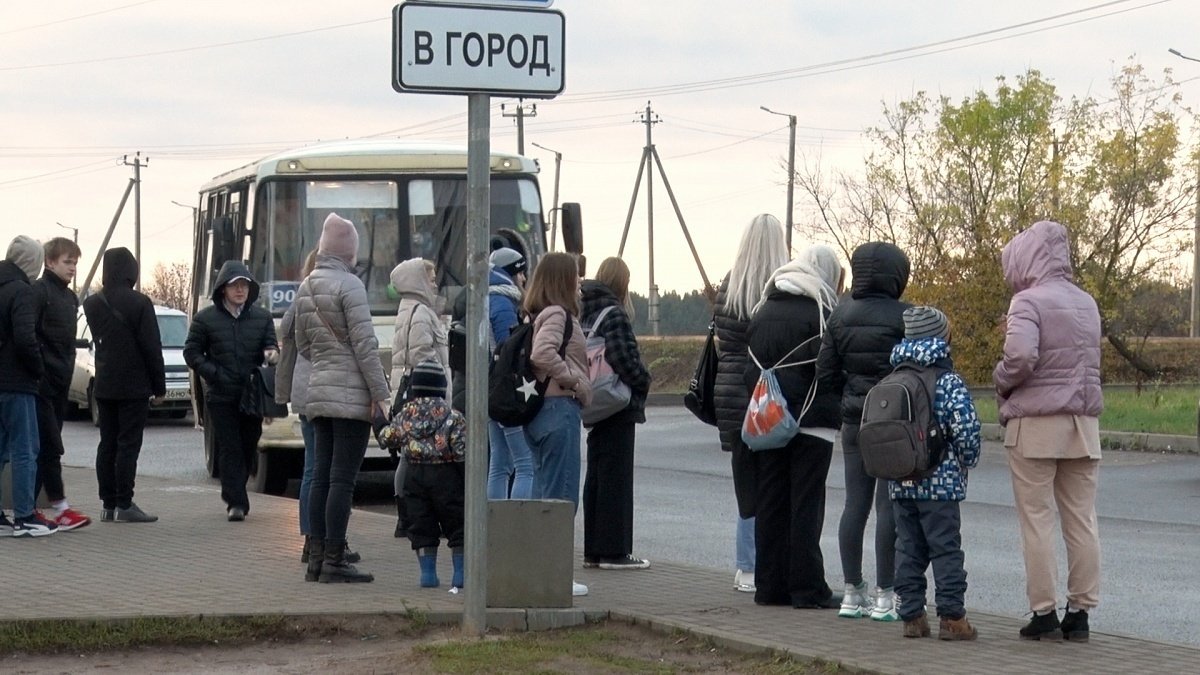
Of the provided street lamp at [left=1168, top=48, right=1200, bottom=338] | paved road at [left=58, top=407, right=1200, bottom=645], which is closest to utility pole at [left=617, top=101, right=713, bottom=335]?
street lamp at [left=1168, top=48, right=1200, bottom=338]

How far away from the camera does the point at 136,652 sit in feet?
24.4

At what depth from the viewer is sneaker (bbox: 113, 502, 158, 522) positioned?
12.0 m

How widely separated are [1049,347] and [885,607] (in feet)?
5.00

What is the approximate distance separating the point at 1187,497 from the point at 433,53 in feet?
32.9

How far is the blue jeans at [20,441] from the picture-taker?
1071 cm

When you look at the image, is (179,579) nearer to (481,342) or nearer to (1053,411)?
(481,342)

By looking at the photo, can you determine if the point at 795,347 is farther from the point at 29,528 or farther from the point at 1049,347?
the point at 29,528

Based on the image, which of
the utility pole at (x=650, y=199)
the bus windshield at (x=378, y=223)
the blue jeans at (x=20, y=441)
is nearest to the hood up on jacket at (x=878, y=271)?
the blue jeans at (x=20, y=441)

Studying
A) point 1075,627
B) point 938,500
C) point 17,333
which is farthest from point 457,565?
point 17,333

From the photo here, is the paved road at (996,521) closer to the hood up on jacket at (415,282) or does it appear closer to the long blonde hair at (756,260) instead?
the long blonde hair at (756,260)

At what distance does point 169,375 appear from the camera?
26422 millimetres

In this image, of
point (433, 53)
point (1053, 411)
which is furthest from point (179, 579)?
point (1053, 411)

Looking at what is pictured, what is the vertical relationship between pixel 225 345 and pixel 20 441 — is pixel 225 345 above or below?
above

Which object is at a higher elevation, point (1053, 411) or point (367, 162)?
Answer: point (367, 162)
